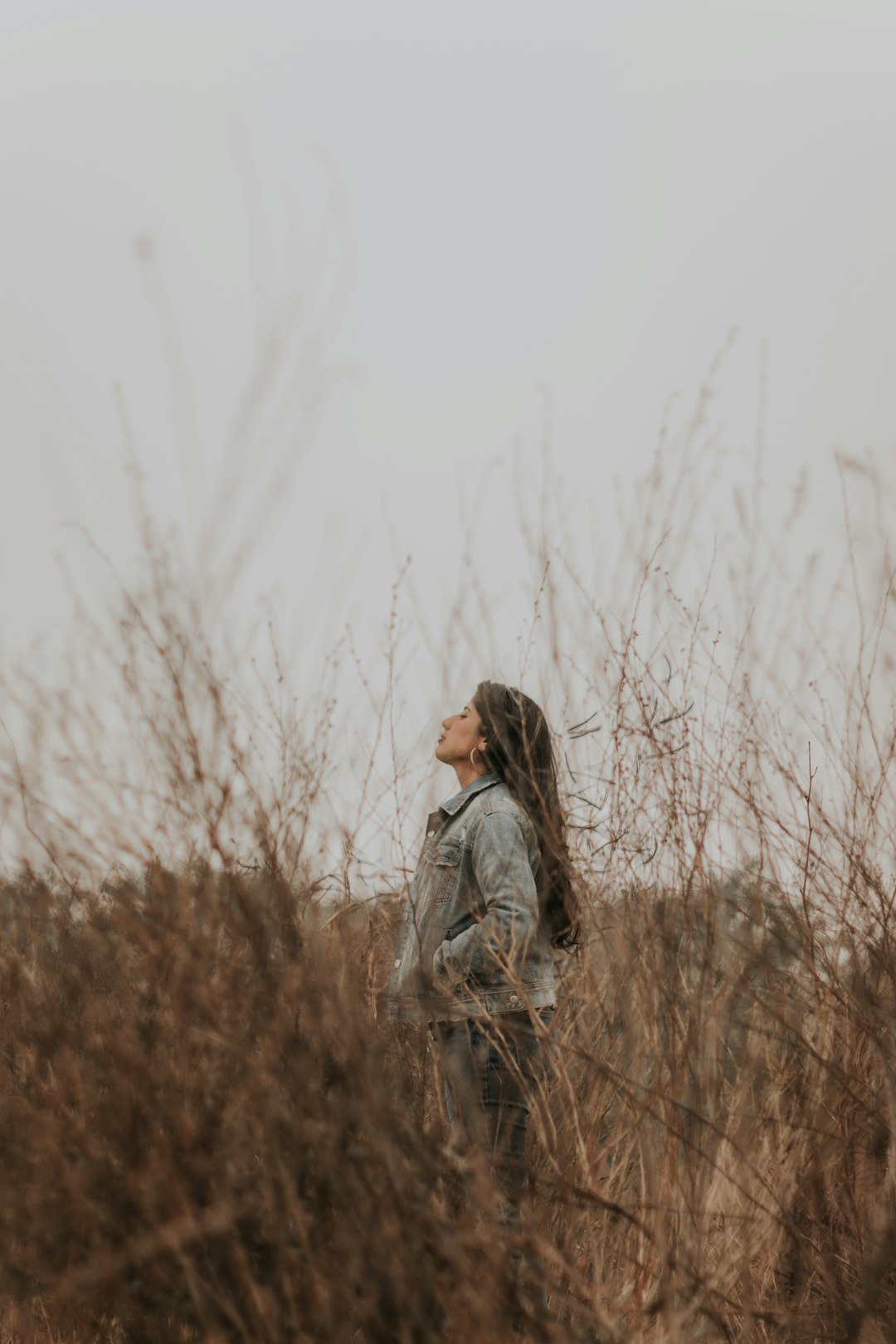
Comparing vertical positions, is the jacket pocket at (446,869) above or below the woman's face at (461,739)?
below

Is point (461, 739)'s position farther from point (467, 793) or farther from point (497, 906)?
point (497, 906)

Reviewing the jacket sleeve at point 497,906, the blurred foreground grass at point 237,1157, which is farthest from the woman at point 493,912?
the blurred foreground grass at point 237,1157

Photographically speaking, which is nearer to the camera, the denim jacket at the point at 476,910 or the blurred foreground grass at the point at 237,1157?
the blurred foreground grass at the point at 237,1157

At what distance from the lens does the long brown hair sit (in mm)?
3104

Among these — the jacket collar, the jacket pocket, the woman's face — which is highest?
the woman's face

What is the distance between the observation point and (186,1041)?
5.82 feet

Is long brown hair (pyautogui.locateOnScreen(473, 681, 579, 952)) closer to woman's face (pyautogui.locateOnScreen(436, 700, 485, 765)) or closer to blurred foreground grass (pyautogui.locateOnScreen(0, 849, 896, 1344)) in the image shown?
woman's face (pyautogui.locateOnScreen(436, 700, 485, 765))

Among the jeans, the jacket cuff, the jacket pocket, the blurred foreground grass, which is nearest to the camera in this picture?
the blurred foreground grass

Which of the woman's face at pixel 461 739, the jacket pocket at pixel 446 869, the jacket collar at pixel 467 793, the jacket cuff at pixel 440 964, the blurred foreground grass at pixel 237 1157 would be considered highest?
the woman's face at pixel 461 739

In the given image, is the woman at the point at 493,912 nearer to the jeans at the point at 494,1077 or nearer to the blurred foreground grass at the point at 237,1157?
the jeans at the point at 494,1077

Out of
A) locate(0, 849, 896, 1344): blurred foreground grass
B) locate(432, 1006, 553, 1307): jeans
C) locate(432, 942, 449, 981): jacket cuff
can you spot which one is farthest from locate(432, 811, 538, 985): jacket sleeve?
locate(0, 849, 896, 1344): blurred foreground grass

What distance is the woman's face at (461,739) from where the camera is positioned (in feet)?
10.5

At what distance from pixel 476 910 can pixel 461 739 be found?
0.55 metres

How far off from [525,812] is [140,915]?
1171 millimetres
